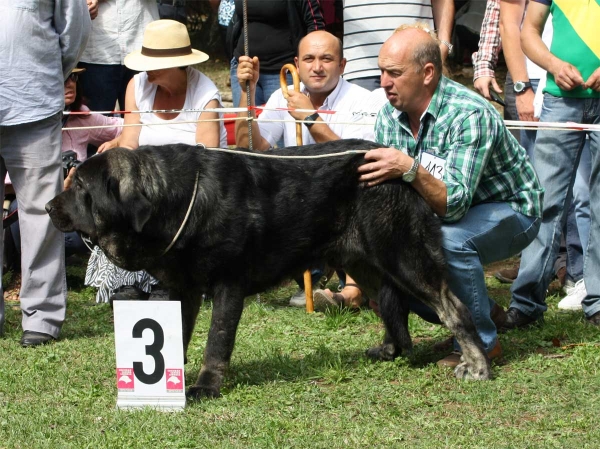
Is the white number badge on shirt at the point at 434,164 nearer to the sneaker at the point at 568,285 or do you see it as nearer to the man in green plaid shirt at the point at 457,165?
the man in green plaid shirt at the point at 457,165

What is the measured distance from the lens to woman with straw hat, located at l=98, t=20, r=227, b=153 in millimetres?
6922

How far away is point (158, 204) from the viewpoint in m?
4.39

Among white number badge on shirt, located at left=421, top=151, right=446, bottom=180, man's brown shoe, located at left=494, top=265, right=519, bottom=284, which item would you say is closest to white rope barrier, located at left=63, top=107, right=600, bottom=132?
white number badge on shirt, located at left=421, top=151, right=446, bottom=180

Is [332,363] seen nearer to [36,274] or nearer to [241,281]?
[241,281]

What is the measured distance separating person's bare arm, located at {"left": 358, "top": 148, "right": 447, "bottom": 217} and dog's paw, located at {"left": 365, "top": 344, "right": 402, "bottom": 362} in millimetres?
963

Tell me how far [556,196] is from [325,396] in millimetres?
2179

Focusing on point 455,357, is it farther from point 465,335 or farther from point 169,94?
point 169,94

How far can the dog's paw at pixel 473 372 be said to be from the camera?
4750mm

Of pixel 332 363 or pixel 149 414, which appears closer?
pixel 149 414

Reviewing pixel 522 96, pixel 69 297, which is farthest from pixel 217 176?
pixel 69 297

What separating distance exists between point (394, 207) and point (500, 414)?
1.15 meters

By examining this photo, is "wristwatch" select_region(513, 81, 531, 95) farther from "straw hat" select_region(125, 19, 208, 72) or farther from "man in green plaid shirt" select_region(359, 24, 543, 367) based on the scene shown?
"straw hat" select_region(125, 19, 208, 72)

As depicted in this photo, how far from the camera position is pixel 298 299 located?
272 inches

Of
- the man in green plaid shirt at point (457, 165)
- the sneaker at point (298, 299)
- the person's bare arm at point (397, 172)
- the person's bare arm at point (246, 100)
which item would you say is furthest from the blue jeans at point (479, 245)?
the person's bare arm at point (246, 100)
